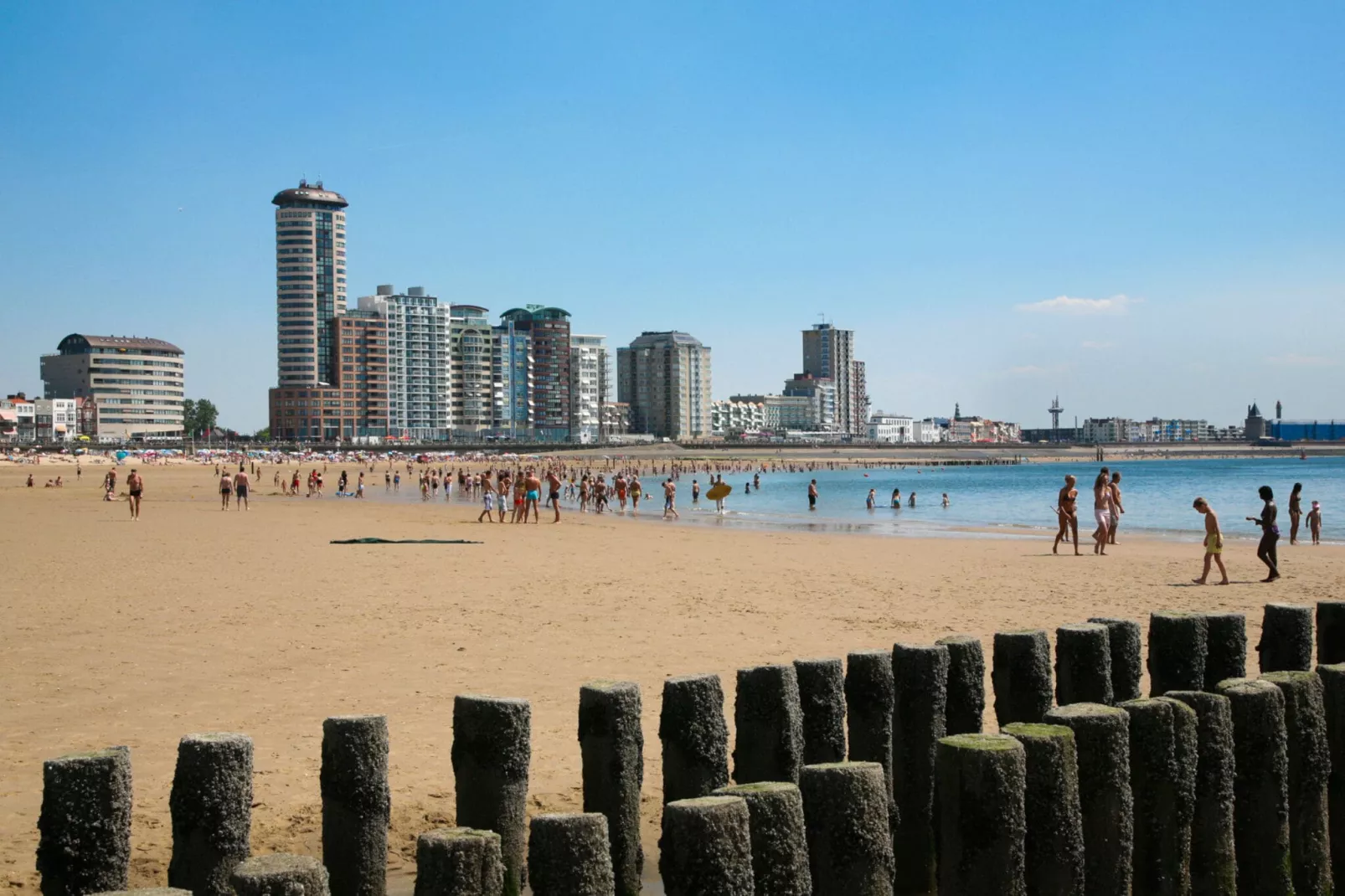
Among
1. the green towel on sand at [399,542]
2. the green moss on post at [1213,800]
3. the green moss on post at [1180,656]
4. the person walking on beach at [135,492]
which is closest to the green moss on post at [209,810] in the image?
the green moss on post at [1213,800]

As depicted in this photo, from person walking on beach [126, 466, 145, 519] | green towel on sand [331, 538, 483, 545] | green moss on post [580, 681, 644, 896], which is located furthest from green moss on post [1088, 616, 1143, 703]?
person walking on beach [126, 466, 145, 519]

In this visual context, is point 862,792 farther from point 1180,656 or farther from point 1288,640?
point 1288,640

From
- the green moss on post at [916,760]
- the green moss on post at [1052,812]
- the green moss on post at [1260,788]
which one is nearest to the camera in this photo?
the green moss on post at [1052,812]

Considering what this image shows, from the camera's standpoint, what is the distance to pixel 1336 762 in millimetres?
7066

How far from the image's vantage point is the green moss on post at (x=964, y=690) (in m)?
6.92

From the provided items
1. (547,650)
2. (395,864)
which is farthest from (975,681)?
(547,650)

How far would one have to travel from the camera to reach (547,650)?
12820 millimetres

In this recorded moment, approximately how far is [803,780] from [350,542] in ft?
77.4

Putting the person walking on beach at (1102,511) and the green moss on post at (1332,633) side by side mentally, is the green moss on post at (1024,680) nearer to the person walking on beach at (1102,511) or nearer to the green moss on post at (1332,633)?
the green moss on post at (1332,633)

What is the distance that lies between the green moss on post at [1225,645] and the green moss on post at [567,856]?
5.35m

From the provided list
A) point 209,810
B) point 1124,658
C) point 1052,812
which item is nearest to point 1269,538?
point 1124,658

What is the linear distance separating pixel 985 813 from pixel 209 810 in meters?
3.57

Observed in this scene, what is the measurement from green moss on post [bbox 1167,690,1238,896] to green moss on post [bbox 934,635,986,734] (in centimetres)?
112

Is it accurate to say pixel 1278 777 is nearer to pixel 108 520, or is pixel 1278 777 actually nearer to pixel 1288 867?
pixel 1288 867
